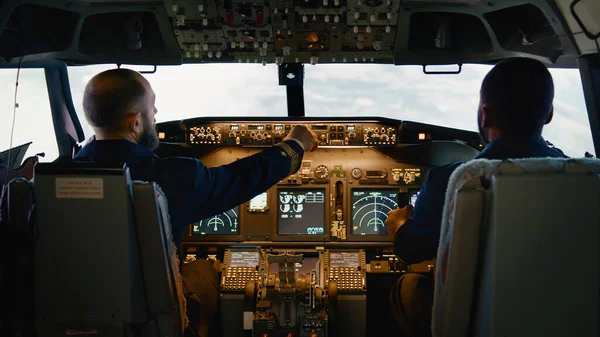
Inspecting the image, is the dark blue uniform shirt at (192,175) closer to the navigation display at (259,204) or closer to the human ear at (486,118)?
the human ear at (486,118)

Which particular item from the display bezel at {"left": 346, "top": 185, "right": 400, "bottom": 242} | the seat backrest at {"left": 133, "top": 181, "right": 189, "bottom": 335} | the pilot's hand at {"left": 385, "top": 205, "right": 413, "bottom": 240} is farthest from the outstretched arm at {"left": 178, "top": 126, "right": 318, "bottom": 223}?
the display bezel at {"left": 346, "top": 185, "right": 400, "bottom": 242}

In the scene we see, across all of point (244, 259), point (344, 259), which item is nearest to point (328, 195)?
point (344, 259)

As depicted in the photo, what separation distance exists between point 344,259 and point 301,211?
36 centimetres

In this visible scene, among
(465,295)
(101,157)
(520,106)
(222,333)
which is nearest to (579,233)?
(465,295)

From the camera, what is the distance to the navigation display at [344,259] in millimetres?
3312

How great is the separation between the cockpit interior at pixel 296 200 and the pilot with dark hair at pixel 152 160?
0.17m

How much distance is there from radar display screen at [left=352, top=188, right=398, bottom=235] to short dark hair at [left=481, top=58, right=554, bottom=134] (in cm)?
151

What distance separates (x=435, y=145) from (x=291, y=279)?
1116 millimetres

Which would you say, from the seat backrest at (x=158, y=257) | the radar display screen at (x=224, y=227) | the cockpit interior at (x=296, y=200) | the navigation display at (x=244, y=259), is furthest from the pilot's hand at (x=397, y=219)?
the radar display screen at (x=224, y=227)

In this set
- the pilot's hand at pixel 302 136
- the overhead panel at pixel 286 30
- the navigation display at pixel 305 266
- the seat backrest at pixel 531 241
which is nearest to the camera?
the seat backrest at pixel 531 241

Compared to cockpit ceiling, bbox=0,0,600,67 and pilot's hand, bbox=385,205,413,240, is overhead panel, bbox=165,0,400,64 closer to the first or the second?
cockpit ceiling, bbox=0,0,600,67

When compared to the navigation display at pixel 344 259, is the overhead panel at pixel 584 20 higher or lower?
higher

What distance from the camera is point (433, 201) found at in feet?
6.61

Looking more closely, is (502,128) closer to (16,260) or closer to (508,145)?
(508,145)
